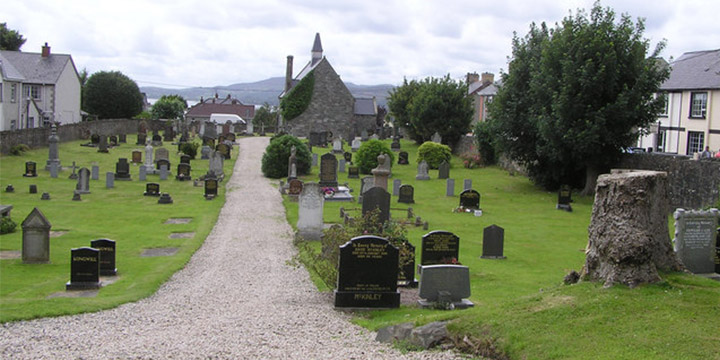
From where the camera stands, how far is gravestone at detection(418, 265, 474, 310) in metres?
13.5

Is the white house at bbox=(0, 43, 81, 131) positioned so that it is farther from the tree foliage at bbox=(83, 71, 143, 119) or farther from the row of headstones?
the row of headstones

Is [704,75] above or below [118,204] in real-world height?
above

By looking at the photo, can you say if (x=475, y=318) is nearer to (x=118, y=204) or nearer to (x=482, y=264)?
(x=482, y=264)

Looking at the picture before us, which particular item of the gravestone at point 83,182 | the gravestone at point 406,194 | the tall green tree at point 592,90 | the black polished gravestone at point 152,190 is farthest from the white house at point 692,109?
the gravestone at point 83,182

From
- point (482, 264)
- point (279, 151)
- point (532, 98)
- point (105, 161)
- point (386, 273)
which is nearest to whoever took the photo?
point (386, 273)

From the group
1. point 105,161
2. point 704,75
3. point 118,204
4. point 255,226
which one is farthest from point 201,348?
point 704,75

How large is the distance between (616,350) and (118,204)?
2558 centimetres

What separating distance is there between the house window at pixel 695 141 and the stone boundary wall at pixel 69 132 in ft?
138

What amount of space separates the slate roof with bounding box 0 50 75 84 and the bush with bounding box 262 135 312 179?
3328cm

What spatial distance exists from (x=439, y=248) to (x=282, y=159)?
25.1m

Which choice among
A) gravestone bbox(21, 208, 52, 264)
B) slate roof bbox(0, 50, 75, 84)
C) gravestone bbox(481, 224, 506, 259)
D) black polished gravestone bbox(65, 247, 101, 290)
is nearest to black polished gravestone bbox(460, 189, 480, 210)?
gravestone bbox(481, 224, 506, 259)

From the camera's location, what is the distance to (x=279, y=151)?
1626 inches

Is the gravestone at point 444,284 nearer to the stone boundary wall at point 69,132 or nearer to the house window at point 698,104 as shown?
the house window at point 698,104

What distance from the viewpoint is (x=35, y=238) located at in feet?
61.3
